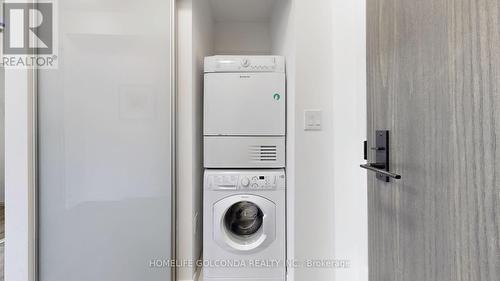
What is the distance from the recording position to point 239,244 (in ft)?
5.69

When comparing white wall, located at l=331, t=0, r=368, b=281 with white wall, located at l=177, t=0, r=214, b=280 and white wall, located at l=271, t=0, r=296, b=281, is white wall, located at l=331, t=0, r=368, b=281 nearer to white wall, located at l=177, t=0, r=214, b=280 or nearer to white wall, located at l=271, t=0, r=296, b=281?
white wall, located at l=271, t=0, r=296, b=281

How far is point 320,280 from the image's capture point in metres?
1.49

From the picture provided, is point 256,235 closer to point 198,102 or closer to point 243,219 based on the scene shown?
point 243,219

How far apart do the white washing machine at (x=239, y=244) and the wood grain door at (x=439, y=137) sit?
0.91m

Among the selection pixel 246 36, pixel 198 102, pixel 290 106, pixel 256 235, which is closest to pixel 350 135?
pixel 290 106

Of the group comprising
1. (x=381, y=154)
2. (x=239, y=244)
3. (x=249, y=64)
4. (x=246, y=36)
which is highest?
(x=246, y=36)

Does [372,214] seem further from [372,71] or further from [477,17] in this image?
[477,17]

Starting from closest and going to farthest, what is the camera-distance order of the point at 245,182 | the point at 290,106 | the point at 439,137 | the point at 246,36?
the point at 439,137 < the point at 290,106 < the point at 245,182 < the point at 246,36

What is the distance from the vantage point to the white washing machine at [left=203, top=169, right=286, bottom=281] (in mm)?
1700

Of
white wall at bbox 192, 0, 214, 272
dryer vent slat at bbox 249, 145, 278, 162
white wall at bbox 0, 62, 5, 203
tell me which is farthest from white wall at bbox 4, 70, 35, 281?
dryer vent slat at bbox 249, 145, 278, 162

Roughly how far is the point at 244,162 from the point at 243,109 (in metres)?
0.42

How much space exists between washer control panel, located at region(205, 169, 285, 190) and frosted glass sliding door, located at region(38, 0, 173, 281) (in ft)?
1.08

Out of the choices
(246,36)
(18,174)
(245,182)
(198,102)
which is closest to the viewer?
(18,174)

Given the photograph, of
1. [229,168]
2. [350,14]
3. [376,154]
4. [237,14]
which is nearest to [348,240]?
[376,154]
